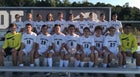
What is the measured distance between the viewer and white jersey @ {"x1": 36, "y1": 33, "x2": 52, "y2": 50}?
8.91 metres

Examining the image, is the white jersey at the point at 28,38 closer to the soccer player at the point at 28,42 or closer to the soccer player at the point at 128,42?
the soccer player at the point at 28,42

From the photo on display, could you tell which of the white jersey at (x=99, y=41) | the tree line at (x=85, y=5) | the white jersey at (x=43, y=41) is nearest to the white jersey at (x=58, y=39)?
the white jersey at (x=43, y=41)

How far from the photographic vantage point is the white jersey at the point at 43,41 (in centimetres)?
891

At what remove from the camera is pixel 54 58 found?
8727mm

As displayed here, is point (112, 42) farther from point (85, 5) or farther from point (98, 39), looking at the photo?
point (85, 5)

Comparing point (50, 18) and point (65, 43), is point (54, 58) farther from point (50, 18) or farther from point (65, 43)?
point (50, 18)

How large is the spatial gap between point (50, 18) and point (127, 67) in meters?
2.86

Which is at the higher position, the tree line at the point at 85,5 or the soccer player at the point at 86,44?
the tree line at the point at 85,5

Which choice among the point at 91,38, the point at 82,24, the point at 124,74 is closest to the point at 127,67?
the point at 124,74

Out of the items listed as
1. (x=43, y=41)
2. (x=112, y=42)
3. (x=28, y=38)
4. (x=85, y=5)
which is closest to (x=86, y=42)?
(x=112, y=42)

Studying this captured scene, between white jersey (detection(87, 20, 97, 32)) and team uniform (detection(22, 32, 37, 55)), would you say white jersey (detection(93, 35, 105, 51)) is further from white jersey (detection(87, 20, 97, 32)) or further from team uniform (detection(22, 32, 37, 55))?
team uniform (detection(22, 32, 37, 55))

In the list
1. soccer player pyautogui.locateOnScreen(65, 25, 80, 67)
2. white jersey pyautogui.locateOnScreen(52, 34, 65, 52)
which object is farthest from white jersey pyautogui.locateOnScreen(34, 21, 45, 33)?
soccer player pyautogui.locateOnScreen(65, 25, 80, 67)

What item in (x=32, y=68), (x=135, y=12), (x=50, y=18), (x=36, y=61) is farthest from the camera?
(x=135, y=12)

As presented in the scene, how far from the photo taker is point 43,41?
895 cm
